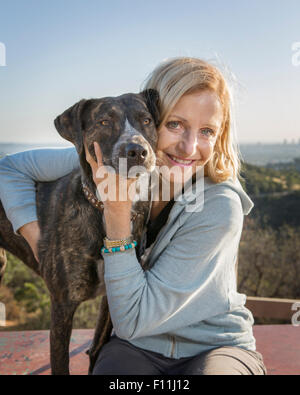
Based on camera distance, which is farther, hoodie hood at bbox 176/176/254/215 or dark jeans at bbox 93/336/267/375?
hoodie hood at bbox 176/176/254/215

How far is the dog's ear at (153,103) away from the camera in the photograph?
1988 millimetres

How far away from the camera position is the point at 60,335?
6.43 feet

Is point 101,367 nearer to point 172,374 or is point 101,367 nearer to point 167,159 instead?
point 172,374

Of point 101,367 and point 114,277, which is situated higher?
point 114,277

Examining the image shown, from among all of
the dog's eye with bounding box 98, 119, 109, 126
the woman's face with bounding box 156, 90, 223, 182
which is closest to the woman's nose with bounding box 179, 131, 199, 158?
the woman's face with bounding box 156, 90, 223, 182

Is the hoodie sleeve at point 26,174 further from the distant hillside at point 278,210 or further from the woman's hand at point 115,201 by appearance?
the distant hillside at point 278,210

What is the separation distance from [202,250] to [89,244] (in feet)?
1.85

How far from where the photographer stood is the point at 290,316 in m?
3.60

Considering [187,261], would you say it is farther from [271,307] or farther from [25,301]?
[25,301]

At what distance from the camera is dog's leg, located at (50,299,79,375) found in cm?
196

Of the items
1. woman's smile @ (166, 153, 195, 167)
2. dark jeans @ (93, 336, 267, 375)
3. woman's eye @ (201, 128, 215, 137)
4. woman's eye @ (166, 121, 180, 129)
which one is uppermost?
woman's eye @ (166, 121, 180, 129)

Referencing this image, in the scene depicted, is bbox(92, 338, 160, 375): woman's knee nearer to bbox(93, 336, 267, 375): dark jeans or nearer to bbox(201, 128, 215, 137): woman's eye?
bbox(93, 336, 267, 375): dark jeans

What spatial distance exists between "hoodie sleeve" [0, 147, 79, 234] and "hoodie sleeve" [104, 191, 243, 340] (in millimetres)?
678

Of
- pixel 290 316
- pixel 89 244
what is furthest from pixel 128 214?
pixel 290 316
